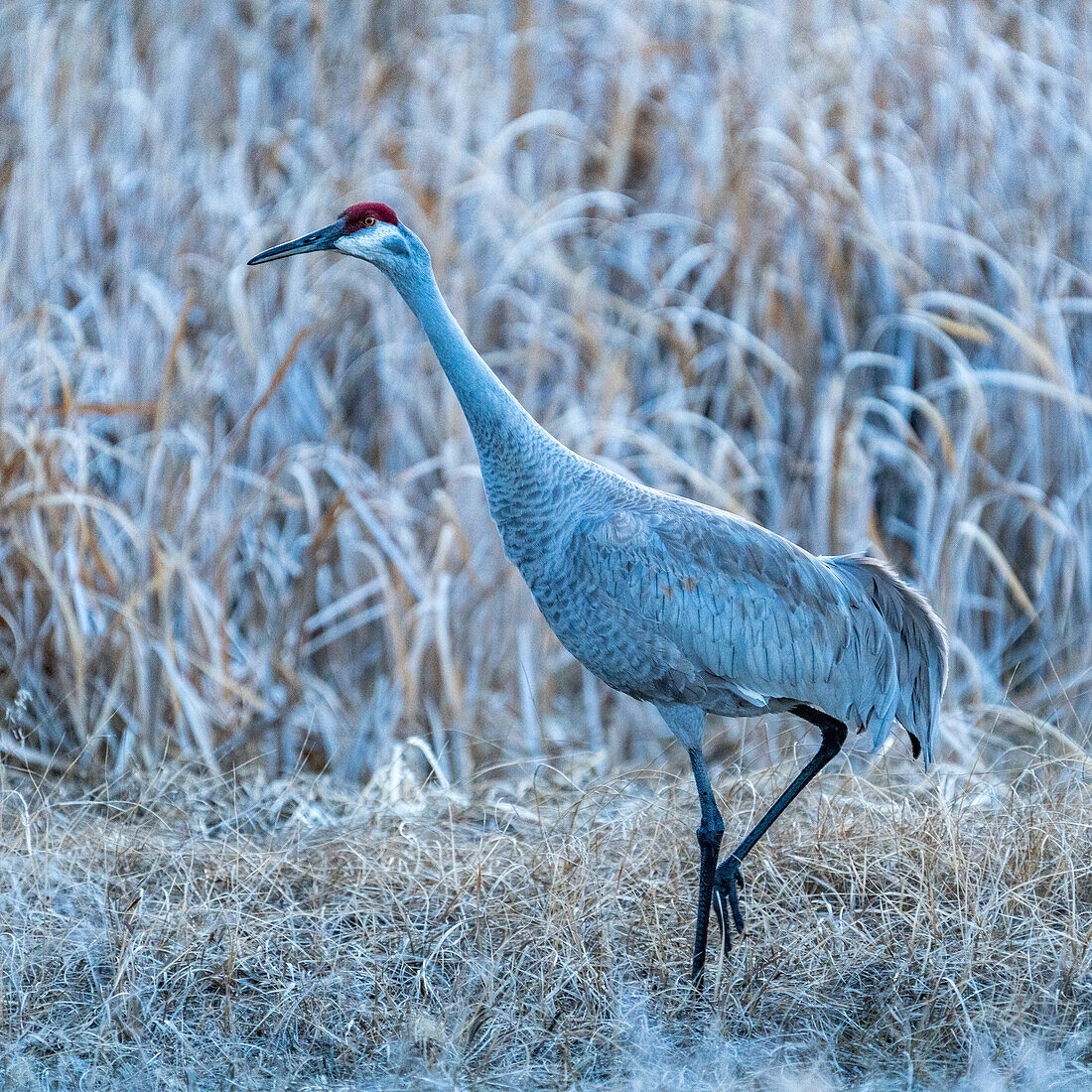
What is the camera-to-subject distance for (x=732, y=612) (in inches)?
103

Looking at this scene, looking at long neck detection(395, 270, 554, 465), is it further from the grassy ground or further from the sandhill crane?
the grassy ground

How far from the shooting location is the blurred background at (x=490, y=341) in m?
3.84

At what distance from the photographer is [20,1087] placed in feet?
7.50

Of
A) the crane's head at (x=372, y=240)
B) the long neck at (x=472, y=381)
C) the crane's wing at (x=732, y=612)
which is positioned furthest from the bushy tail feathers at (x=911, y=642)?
the crane's head at (x=372, y=240)

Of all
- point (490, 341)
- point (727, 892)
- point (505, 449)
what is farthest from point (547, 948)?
point (490, 341)

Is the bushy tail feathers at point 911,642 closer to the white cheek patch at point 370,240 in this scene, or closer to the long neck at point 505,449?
the long neck at point 505,449

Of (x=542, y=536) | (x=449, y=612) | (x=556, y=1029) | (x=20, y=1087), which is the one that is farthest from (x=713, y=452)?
(x=20, y=1087)

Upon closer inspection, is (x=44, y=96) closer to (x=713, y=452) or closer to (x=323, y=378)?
(x=323, y=378)

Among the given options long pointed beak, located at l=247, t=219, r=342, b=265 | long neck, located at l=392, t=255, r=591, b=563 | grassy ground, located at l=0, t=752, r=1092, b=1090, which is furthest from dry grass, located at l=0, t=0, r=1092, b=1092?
long pointed beak, located at l=247, t=219, r=342, b=265

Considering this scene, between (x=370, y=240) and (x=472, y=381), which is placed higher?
(x=370, y=240)

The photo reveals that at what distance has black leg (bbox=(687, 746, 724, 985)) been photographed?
2.58 metres

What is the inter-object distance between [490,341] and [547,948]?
99.6 inches

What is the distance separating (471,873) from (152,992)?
70cm

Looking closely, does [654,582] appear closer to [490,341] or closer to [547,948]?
[547,948]
